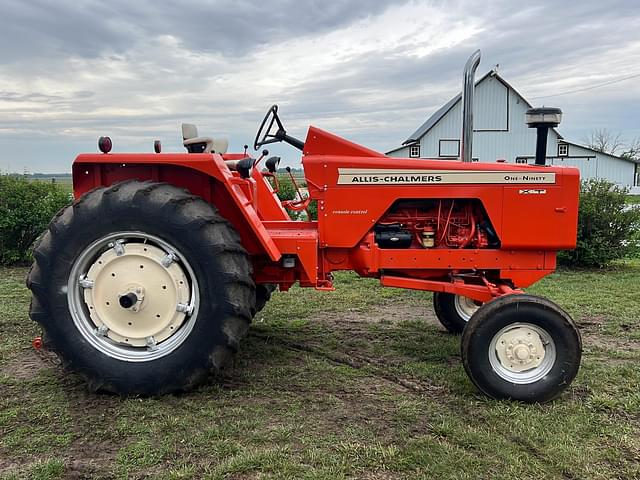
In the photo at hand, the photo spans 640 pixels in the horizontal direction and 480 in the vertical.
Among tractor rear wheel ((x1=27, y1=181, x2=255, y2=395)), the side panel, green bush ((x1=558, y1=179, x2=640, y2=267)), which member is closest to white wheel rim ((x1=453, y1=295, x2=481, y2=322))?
the side panel

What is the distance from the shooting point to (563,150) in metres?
29.3

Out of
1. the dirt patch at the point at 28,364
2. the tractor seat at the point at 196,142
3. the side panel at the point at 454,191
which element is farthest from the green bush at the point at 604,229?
the dirt patch at the point at 28,364

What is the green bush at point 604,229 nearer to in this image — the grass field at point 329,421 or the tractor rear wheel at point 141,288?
the grass field at point 329,421

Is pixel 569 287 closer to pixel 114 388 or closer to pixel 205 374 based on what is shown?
pixel 205 374

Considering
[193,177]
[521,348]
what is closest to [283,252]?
[193,177]

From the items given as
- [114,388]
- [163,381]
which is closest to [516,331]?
[163,381]

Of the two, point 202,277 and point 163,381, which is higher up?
point 202,277

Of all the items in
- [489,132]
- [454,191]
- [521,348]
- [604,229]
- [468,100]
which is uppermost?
[489,132]

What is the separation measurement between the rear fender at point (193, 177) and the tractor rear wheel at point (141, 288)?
0.17 meters

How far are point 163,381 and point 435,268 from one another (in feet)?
6.24

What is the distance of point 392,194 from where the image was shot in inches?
149

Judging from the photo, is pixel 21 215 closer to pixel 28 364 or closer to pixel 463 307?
pixel 28 364

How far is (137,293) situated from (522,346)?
233 cm

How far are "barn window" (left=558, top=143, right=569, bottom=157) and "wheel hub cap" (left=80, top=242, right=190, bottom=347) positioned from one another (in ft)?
95.0
